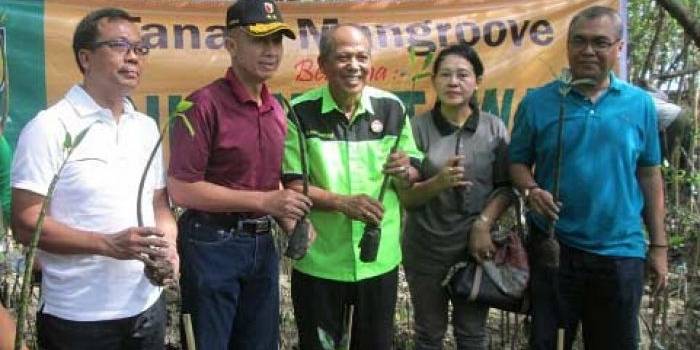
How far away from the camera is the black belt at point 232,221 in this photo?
108 inches

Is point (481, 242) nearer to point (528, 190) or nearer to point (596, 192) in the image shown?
point (528, 190)

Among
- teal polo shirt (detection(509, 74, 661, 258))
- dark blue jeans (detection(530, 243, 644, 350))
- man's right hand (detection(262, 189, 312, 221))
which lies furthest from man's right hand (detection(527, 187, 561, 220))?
man's right hand (detection(262, 189, 312, 221))

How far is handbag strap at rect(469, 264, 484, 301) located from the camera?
3.15m

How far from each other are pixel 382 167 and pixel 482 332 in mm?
920

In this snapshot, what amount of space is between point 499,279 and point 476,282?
95 mm

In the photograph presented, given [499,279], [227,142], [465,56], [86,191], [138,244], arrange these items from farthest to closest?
1. [465,56]
2. [499,279]
3. [227,142]
4. [86,191]
5. [138,244]

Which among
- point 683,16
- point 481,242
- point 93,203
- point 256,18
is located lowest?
point 481,242

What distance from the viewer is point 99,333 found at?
2365mm

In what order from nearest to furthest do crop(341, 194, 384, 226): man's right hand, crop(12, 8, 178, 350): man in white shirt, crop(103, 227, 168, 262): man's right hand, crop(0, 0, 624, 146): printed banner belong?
crop(103, 227, 168, 262): man's right hand, crop(12, 8, 178, 350): man in white shirt, crop(341, 194, 384, 226): man's right hand, crop(0, 0, 624, 146): printed banner

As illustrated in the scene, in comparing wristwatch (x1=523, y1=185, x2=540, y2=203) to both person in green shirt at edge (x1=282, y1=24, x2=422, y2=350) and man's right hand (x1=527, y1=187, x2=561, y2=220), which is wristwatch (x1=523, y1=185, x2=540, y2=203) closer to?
man's right hand (x1=527, y1=187, x2=561, y2=220)

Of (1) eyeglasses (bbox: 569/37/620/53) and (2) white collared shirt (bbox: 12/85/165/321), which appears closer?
(2) white collared shirt (bbox: 12/85/165/321)

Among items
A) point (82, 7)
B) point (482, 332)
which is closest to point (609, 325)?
point (482, 332)

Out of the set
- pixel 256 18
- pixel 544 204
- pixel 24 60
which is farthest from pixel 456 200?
pixel 24 60

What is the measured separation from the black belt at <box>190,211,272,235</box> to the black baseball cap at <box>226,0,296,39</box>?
2.20 feet
